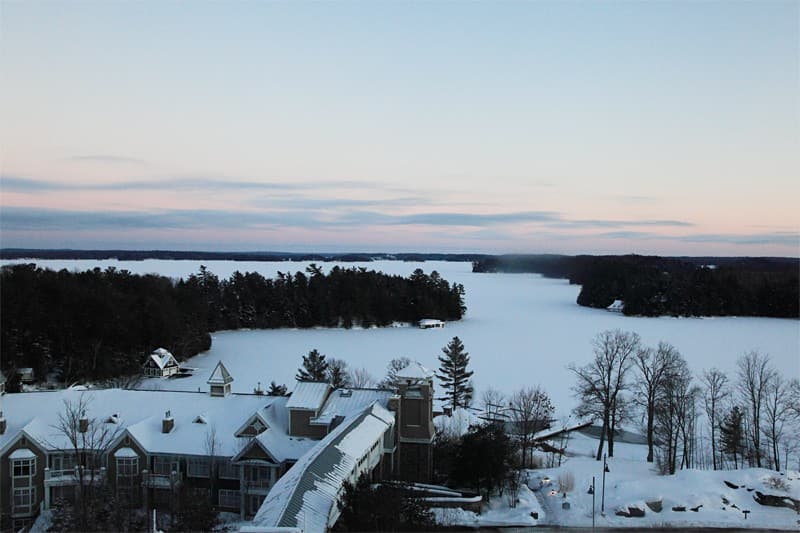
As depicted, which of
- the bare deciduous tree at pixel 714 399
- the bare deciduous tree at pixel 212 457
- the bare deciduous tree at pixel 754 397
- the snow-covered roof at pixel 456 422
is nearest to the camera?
the bare deciduous tree at pixel 212 457

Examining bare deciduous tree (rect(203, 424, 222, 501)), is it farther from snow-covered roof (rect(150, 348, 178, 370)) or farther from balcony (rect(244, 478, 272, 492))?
snow-covered roof (rect(150, 348, 178, 370))

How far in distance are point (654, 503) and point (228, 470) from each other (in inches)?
579

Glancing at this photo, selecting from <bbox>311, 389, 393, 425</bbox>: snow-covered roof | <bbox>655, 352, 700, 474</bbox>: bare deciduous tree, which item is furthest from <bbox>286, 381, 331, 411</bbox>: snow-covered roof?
<bbox>655, 352, 700, 474</bbox>: bare deciduous tree

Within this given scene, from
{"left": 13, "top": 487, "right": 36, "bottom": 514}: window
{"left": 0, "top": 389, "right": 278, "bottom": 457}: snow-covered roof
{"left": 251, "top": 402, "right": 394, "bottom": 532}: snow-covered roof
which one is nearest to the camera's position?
{"left": 251, "top": 402, "right": 394, "bottom": 532}: snow-covered roof

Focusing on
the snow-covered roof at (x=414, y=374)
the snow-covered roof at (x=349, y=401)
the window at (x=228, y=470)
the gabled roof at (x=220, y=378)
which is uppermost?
the snow-covered roof at (x=414, y=374)

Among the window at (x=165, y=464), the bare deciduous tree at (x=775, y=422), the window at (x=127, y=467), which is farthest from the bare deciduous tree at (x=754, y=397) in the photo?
the window at (x=127, y=467)

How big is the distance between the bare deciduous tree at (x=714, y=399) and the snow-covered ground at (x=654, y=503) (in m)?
3.86

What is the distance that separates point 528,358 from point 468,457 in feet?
90.3

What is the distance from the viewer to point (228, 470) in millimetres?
22578

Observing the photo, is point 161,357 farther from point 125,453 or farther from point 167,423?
point 125,453

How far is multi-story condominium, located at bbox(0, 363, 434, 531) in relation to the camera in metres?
21.9

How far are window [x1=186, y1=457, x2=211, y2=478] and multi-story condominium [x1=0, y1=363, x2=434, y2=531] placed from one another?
35 mm

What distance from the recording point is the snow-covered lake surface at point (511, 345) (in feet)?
145

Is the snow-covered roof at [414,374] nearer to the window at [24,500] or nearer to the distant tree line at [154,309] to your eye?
the window at [24,500]
